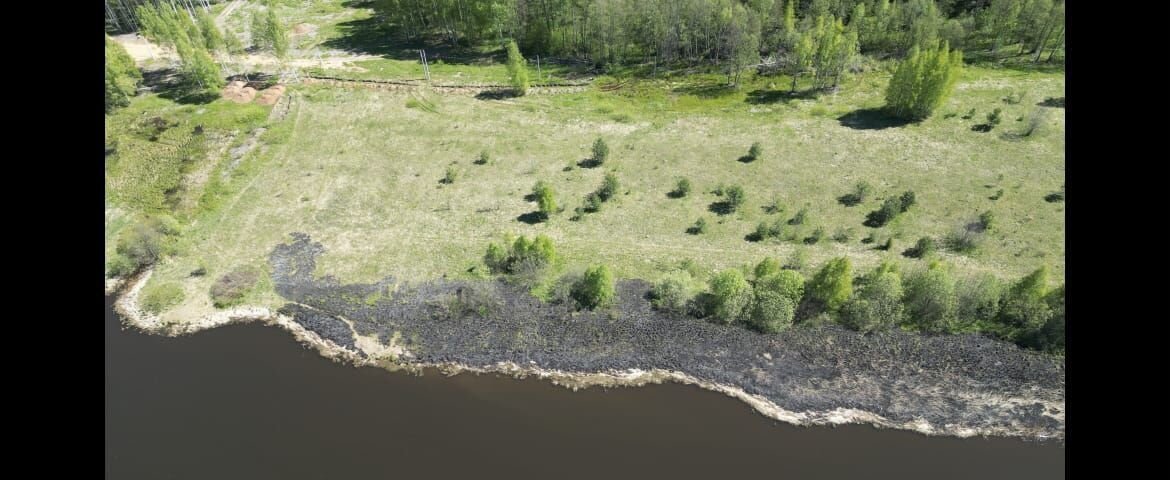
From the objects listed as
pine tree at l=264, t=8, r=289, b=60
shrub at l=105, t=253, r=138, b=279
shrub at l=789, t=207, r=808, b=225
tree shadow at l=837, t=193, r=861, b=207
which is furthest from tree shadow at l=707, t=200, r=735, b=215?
pine tree at l=264, t=8, r=289, b=60

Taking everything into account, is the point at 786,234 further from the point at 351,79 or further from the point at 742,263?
the point at 351,79

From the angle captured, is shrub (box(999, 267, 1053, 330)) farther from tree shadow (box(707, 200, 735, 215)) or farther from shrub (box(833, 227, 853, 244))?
tree shadow (box(707, 200, 735, 215))

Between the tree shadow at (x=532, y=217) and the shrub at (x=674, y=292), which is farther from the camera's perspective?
the tree shadow at (x=532, y=217)

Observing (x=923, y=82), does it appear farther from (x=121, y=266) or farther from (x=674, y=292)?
(x=121, y=266)

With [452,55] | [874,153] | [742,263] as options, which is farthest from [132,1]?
[874,153]

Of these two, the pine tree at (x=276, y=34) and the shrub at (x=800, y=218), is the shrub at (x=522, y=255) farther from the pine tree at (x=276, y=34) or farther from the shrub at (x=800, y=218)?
the pine tree at (x=276, y=34)

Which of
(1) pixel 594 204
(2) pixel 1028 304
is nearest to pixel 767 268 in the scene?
(2) pixel 1028 304

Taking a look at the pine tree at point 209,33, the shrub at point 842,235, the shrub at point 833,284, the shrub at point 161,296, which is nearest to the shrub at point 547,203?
the shrub at point 833,284
